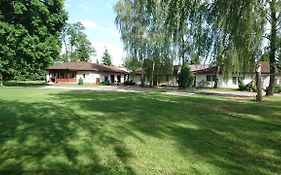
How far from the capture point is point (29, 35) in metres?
38.4

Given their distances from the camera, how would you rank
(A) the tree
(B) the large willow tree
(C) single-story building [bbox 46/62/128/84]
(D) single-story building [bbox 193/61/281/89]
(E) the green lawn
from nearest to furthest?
(E) the green lawn → (B) the large willow tree → (D) single-story building [bbox 193/61/281/89] → (C) single-story building [bbox 46/62/128/84] → (A) the tree

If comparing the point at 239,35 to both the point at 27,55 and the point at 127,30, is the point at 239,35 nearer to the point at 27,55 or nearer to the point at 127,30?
the point at 27,55

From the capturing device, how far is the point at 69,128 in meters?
10.5

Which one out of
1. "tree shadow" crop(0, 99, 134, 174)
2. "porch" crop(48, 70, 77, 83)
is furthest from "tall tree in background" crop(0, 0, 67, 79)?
"tree shadow" crop(0, 99, 134, 174)

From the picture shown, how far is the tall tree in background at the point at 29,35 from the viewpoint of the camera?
36.6 metres

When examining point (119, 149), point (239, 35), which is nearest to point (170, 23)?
point (239, 35)

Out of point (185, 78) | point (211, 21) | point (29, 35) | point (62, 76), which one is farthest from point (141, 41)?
point (211, 21)

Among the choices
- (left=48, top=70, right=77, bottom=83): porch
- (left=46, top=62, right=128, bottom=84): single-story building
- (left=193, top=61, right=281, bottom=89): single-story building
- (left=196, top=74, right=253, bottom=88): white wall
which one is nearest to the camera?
(left=193, top=61, right=281, bottom=89): single-story building

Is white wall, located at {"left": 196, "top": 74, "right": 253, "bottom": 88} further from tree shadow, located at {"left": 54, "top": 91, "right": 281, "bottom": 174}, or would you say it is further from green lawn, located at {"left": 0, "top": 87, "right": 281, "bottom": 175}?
green lawn, located at {"left": 0, "top": 87, "right": 281, "bottom": 175}

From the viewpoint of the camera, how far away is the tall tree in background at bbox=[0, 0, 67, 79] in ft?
120

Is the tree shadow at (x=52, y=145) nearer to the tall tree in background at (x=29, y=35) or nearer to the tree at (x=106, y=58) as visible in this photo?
the tall tree in background at (x=29, y=35)

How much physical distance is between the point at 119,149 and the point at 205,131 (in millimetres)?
3642

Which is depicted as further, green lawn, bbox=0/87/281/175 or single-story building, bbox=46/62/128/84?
single-story building, bbox=46/62/128/84

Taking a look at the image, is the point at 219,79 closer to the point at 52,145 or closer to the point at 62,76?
the point at 62,76
